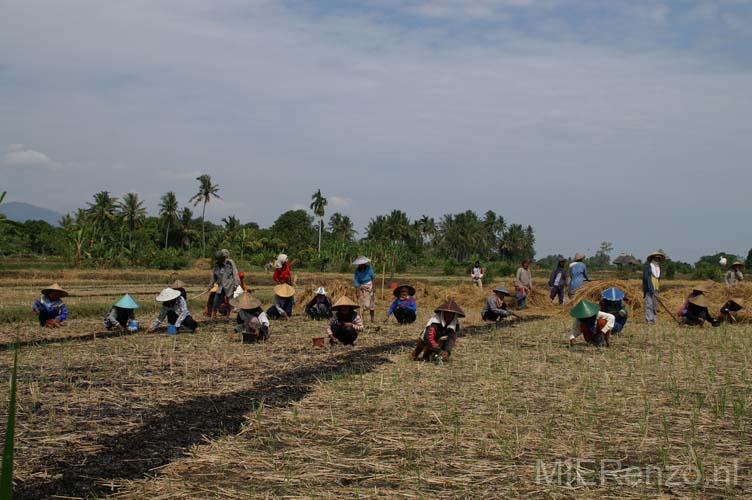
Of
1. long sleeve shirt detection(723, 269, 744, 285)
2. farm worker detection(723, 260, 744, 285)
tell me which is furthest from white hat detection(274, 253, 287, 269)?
long sleeve shirt detection(723, 269, 744, 285)

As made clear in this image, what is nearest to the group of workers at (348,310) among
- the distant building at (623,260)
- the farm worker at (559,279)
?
the farm worker at (559,279)

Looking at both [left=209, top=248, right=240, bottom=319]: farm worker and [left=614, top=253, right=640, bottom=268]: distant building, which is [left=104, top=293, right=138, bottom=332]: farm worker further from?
[left=614, top=253, right=640, bottom=268]: distant building

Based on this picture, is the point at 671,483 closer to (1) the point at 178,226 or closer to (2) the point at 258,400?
(2) the point at 258,400

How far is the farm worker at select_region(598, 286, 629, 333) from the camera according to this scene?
10797 mm

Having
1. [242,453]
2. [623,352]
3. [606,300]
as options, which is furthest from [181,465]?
[606,300]

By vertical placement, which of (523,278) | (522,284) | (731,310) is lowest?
(731,310)

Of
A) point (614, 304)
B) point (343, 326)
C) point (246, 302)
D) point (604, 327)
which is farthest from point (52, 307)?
point (614, 304)

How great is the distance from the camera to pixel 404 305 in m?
13.8

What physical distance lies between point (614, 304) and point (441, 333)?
4040mm

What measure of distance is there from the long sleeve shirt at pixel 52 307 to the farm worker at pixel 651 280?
35.7 feet

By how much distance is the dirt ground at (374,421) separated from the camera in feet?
13.1

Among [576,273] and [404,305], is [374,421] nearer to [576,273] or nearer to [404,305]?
[404,305]

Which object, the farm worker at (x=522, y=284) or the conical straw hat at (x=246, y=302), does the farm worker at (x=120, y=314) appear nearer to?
the conical straw hat at (x=246, y=302)

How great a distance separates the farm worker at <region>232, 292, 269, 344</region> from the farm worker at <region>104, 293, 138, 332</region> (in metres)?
2.02
